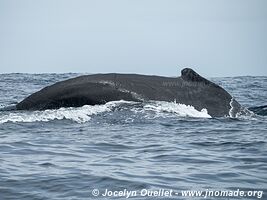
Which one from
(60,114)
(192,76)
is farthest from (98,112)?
(192,76)

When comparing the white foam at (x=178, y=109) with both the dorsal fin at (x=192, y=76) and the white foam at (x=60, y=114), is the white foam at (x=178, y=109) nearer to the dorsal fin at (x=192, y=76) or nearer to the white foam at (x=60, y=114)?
the dorsal fin at (x=192, y=76)

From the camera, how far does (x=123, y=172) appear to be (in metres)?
7.18

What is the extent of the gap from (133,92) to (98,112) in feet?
3.73

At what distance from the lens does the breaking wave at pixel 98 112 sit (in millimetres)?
11320

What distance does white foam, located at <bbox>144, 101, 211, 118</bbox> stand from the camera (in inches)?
483

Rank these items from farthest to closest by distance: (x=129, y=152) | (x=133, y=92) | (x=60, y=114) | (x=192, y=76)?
(x=192, y=76), (x=133, y=92), (x=60, y=114), (x=129, y=152)

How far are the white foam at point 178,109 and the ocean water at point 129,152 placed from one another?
22mm

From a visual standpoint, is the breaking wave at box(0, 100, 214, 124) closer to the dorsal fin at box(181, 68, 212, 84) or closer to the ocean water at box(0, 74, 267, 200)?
the ocean water at box(0, 74, 267, 200)

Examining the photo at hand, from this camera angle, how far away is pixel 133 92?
12.6 m

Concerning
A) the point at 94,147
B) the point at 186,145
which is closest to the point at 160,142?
the point at 186,145

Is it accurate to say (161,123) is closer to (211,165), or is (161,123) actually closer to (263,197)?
(211,165)

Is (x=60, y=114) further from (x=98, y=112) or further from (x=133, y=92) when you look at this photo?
(x=133, y=92)

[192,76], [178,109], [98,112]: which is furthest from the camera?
[192,76]

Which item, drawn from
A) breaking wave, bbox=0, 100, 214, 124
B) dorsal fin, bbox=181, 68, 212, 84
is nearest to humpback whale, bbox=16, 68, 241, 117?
dorsal fin, bbox=181, 68, 212, 84
